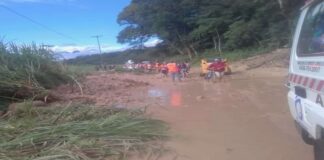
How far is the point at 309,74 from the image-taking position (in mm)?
4512

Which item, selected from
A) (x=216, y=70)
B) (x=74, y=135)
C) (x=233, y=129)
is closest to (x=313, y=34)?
(x=74, y=135)

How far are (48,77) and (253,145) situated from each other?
780cm

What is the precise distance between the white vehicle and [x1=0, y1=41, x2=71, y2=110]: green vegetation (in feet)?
21.1

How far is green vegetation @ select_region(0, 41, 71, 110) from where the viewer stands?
33.5 feet

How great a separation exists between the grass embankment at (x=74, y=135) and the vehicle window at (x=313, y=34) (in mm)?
2689

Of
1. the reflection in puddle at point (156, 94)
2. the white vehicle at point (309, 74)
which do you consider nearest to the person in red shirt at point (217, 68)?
the reflection in puddle at point (156, 94)

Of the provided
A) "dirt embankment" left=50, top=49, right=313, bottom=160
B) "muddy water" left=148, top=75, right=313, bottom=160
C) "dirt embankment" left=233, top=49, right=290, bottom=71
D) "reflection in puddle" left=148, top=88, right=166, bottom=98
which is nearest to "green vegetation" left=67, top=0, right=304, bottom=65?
"dirt embankment" left=233, top=49, right=290, bottom=71

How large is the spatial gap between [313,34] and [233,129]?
385 centimetres

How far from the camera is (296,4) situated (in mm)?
35469

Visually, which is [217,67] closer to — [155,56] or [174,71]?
[174,71]

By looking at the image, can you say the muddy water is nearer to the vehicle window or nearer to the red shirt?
the vehicle window

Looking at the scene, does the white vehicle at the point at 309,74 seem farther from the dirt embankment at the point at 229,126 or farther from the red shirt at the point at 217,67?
the red shirt at the point at 217,67

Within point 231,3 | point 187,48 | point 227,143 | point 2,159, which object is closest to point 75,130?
point 2,159

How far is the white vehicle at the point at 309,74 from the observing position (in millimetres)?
4165
